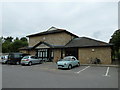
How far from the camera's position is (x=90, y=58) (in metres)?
20.3

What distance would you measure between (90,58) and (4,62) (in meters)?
15.0

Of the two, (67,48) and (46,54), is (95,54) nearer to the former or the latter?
(67,48)

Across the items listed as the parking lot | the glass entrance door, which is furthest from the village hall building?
the parking lot

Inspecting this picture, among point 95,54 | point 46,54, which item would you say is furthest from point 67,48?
point 95,54

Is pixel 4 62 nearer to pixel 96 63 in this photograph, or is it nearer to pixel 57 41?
pixel 57 41

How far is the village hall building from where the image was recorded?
765 inches

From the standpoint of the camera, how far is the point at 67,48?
23.4 metres

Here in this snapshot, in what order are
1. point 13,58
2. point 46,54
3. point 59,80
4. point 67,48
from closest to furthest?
point 59,80
point 13,58
point 67,48
point 46,54

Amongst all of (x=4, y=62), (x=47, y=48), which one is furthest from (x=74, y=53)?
(x=4, y=62)

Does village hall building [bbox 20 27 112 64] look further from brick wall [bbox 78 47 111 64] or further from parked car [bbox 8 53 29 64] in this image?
parked car [bbox 8 53 29 64]

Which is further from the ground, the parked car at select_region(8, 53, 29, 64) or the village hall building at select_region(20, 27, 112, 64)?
the village hall building at select_region(20, 27, 112, 64)

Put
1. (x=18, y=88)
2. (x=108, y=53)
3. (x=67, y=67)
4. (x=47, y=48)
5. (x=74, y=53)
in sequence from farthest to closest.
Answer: (x=47, y=48) → (x=74, y=53) → (x=108, y=53) → (x=67, y=67) → (x=18, y=88)

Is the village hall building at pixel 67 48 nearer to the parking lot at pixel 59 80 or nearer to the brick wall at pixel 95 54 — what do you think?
the brick wall at pixel 95 54

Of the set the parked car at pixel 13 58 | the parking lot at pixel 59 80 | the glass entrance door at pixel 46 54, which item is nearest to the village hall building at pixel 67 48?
the glass entrance door at pixel 46 54
